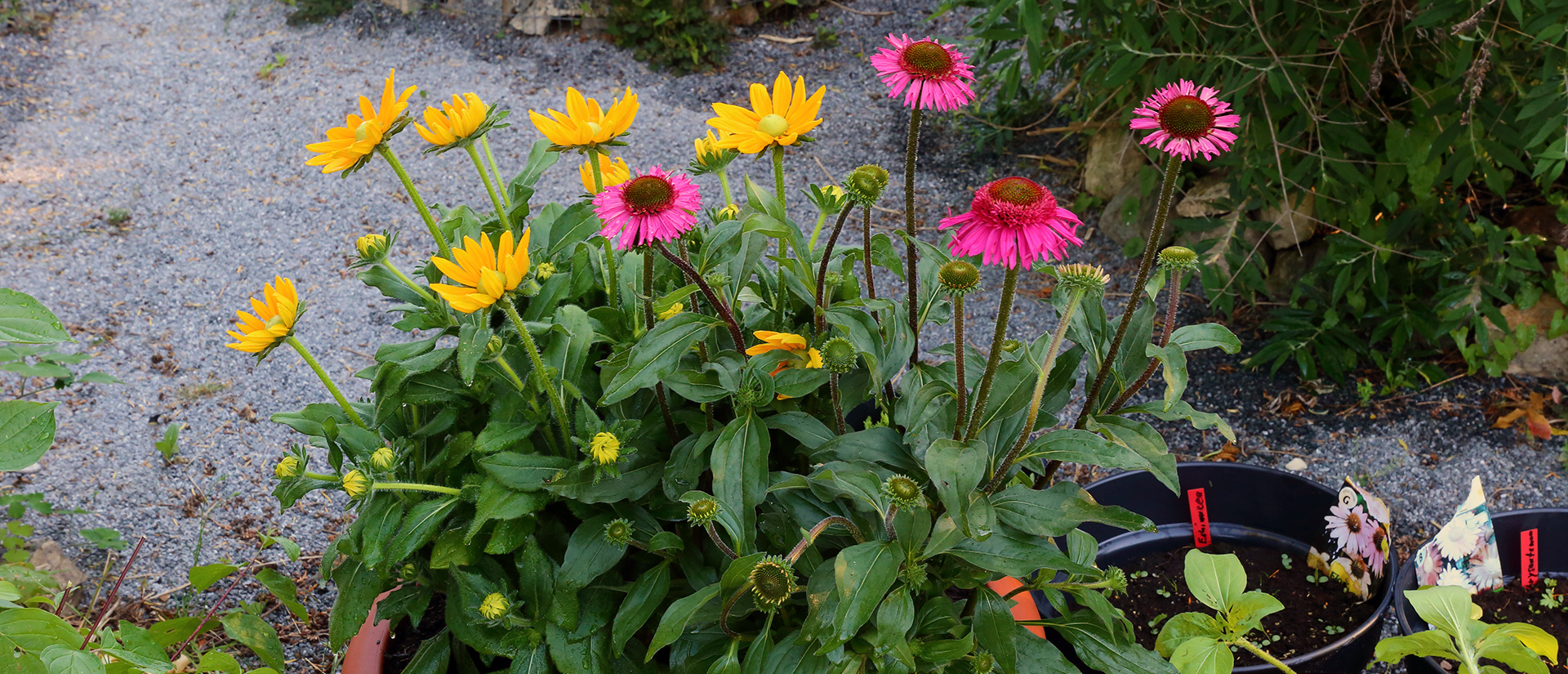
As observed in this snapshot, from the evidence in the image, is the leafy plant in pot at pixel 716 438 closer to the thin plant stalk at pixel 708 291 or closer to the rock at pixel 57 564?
the thin plant stalk at pixel 708 291

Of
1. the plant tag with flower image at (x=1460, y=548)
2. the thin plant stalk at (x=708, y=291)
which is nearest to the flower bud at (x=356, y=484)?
the thin plant stalk at (x=708, y=291)

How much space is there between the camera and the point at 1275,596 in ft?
4.56

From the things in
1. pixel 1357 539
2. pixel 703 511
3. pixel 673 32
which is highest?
pixel 673 32

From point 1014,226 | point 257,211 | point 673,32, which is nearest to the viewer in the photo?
point 1014,226

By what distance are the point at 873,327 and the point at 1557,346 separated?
1.90m

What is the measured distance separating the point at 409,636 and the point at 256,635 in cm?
19

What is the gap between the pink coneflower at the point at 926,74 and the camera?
856mm

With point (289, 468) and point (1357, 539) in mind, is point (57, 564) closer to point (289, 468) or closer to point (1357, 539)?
point (289, 468)

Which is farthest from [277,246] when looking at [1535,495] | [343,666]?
[1535,495]

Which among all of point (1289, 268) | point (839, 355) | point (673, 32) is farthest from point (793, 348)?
point (673, 32)

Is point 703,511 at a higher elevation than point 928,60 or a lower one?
lower

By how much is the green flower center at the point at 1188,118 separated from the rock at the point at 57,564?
1.84 m

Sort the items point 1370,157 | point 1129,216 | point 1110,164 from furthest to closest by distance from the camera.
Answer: point 1110,164, point 1129,216, point 1370,157

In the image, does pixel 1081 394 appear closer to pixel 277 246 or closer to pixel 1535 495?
pixel 1535 495
